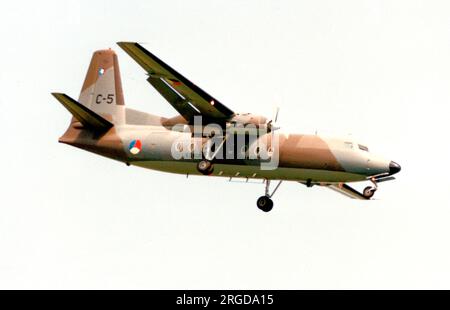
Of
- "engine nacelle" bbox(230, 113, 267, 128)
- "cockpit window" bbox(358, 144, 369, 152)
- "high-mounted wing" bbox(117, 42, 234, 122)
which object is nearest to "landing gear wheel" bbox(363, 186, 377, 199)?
"cockpit window" bbox(358, 144, 369, 152)

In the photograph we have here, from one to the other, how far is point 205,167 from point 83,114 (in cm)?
510

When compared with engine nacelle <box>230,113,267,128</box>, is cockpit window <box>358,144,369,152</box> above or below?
below

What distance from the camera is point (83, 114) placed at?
33750mm

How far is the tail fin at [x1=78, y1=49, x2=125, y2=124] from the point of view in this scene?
118 feet

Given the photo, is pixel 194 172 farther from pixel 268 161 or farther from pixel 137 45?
Result: pixel 137 45

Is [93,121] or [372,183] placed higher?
[93,121]

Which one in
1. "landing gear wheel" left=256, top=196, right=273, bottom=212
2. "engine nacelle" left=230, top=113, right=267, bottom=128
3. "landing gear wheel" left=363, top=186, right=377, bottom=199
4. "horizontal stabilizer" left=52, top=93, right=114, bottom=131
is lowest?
"landing gear wheel" left=256, top=196, right=273, bottom=212

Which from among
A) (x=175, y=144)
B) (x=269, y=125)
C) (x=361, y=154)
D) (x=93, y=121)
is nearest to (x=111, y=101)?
(x=93, y=121)

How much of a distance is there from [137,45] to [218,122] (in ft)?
16.2

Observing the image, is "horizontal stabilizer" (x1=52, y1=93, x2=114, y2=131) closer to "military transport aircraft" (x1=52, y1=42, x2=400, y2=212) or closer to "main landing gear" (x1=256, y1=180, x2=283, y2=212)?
"military transport aircraft" (x1=52, y1=42, x2=400, y2=212)

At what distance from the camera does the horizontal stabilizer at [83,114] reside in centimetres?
3231

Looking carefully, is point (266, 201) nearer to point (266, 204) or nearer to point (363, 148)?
point (266, 204)

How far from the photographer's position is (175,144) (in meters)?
33.1

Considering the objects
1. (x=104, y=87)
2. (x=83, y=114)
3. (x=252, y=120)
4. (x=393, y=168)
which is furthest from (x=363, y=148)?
(x=104, y=87)
